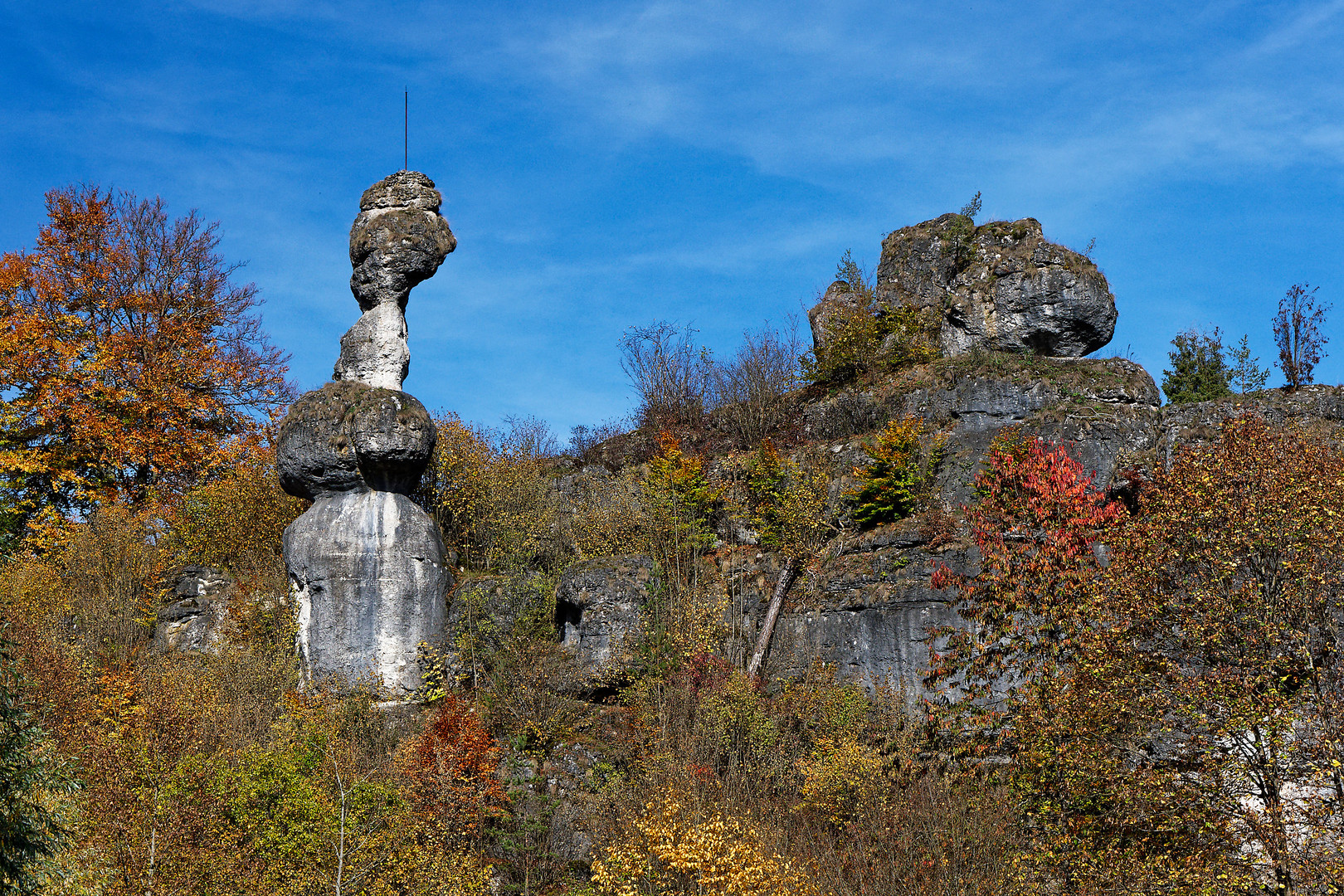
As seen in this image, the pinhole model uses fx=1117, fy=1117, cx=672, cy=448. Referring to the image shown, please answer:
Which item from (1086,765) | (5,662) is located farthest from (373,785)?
(1086,765)

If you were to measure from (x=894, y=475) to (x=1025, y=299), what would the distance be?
6.13 m

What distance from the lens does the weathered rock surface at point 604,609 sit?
20828 mm

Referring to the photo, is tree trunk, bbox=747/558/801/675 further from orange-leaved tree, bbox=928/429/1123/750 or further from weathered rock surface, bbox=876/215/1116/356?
weathered rock surface, bbox=876/215/1116/356

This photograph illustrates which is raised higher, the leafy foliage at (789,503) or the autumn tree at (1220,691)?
the leafy foliage at (789,503)

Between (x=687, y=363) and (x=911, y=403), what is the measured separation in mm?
8934

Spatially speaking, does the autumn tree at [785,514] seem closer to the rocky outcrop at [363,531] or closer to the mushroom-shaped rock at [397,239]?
the rocky outcrop at [363,531]

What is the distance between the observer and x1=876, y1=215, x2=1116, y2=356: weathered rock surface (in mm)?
24906

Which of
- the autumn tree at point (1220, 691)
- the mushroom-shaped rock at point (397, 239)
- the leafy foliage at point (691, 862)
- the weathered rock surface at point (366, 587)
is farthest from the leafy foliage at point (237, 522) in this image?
the autumn tree at point (1220, 691)

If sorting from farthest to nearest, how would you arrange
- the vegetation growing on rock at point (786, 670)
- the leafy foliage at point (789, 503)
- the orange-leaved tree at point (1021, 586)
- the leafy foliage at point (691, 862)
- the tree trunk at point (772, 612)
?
the leafy foliage at point (789, 503), the tree trunk at point (772, 612), the orange-leaved tree at point (1021, 586), the leafy foliage at point (691, 862), the vegetation growing on rock at point (786, 670)

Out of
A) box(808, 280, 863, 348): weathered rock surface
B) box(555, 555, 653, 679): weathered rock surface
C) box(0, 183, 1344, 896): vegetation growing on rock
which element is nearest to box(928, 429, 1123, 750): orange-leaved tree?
box(0, 183, 1344, 896): vegetation growing on rock

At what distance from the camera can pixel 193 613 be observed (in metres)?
24.3

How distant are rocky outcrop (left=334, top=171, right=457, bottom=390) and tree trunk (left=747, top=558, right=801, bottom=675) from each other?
9.41 meters

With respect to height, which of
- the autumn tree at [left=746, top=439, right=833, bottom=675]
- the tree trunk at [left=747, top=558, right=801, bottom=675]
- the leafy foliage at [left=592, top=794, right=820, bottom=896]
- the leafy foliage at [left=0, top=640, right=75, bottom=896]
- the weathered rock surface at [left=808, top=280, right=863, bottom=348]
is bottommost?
the leafy foliage at [left=592, top=794, right=820, bottom=896]

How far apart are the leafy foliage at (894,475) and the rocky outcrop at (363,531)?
865cm
